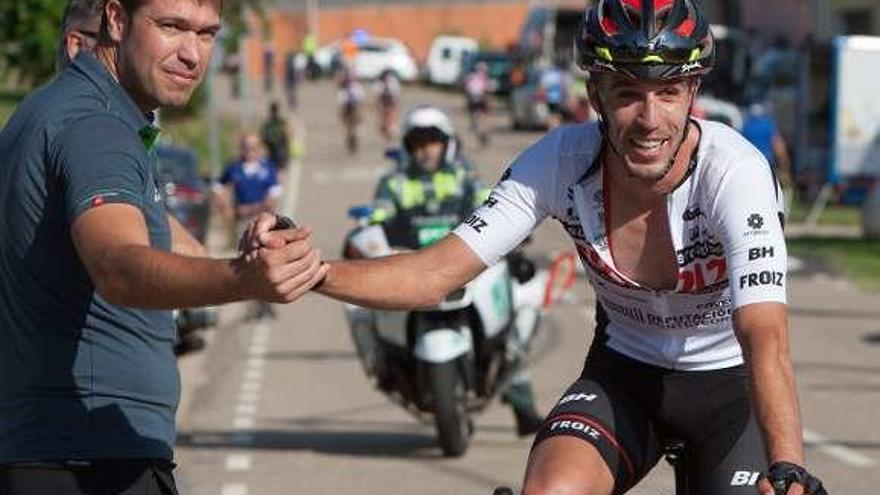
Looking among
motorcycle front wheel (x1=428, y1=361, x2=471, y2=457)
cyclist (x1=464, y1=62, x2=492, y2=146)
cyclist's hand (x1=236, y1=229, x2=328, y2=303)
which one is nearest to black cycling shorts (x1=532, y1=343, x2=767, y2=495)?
cyclist's hand (x1=236, y1=229, x2=328, y2=303)

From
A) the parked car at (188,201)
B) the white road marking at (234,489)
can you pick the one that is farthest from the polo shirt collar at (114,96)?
the parked car at (188,201)

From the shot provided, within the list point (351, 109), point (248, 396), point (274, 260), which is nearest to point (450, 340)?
point (248, 396)

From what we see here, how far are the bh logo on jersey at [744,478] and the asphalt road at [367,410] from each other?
15.0ft

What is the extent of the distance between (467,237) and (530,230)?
22 centimetres

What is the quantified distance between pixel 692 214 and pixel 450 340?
6.71 metres

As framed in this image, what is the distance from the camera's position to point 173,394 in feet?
16.4

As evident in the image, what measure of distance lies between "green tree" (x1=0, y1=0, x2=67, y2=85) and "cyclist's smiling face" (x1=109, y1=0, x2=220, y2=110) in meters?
20.6

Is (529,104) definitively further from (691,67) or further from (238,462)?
(691,67)

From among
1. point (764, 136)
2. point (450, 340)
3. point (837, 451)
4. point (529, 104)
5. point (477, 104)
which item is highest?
point (450, 340)

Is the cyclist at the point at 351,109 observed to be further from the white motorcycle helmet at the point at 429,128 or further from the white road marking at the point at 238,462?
the white road marking at the point at 238,462

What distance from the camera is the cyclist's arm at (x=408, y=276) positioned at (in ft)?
16.8

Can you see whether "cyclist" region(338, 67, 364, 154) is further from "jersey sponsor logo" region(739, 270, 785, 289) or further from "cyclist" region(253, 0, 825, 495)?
"jersey sponsor logo" region(739, 270, 785, 289)

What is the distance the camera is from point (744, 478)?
5605mm

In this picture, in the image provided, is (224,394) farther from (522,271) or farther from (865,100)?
Answer: (865,100)
